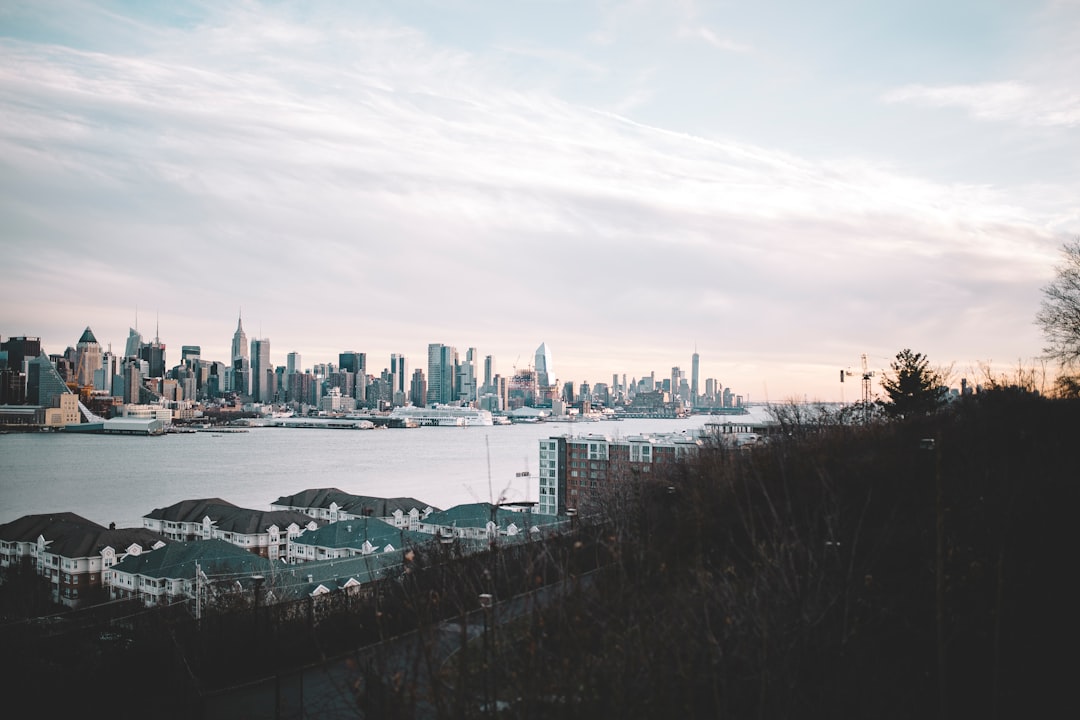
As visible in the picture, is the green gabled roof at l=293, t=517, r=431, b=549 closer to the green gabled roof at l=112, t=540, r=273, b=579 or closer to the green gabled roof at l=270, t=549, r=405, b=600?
the green gabled roof at l=112, t=540, r=273, b=579

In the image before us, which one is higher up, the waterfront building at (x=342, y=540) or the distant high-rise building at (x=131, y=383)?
the distant high-rise building at (x=131, y=383)

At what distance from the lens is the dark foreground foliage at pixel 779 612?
7.62 feet

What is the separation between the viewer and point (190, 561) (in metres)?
11.8

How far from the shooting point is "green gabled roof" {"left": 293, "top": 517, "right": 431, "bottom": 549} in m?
14.0

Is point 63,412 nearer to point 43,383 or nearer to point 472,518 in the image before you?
point 43,383

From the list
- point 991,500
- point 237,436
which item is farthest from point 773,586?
point 237,436

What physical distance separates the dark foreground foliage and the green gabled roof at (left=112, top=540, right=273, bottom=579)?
16.8 ft

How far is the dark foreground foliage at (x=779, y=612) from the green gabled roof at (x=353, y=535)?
7.76m

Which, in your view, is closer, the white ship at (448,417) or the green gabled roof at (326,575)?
the green gabled roof at (326,575)

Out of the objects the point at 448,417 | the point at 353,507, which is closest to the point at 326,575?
the point at 353,507

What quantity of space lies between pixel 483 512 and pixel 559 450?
741cm

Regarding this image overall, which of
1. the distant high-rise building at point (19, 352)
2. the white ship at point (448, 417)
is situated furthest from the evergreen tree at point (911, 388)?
the white ship at point (448, 417)

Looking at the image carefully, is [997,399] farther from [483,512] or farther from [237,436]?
[237,436]

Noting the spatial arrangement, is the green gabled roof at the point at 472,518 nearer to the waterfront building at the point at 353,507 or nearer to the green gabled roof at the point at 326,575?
the waterfront building at the point at 353,507
